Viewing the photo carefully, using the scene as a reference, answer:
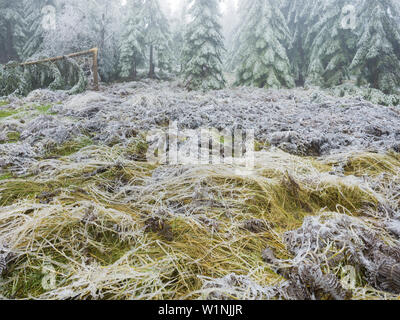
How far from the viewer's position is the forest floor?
1202mm

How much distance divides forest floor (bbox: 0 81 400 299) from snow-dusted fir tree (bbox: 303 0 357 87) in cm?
667

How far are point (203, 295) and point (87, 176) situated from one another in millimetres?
1669

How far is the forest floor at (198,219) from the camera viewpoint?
1.20 metres

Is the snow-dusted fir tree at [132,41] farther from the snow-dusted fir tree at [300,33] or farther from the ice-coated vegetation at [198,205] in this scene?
the snow-dusted fir tree at [300,33]

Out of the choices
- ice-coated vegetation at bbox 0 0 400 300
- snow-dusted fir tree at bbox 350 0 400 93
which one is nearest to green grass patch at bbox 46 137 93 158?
ice-coated vegetation at bbox 0 0 400 300

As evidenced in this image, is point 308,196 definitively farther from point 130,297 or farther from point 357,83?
point 357,83

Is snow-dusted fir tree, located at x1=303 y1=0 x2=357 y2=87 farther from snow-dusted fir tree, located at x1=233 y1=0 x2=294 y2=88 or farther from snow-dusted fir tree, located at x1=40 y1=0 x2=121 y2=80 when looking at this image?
snow-dusted fir tree, located at x1=40 y1=0 x2=121 y2=80

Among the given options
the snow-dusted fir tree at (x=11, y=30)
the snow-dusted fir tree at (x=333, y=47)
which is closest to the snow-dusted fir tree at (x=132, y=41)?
Answer: the snow-dusted fir tree at (x=333, y=47)

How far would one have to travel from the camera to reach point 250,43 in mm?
10641

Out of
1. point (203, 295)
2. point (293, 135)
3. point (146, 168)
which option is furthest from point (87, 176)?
point (293, 135)

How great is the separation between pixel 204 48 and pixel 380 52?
231 inches

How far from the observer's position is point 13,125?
3824 mm

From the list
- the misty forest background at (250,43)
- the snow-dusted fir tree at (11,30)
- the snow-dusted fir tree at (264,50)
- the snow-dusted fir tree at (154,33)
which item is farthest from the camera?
the snow-dusted fir tree at (11,30)

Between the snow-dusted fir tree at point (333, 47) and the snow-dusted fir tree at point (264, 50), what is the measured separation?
112 centimetres
